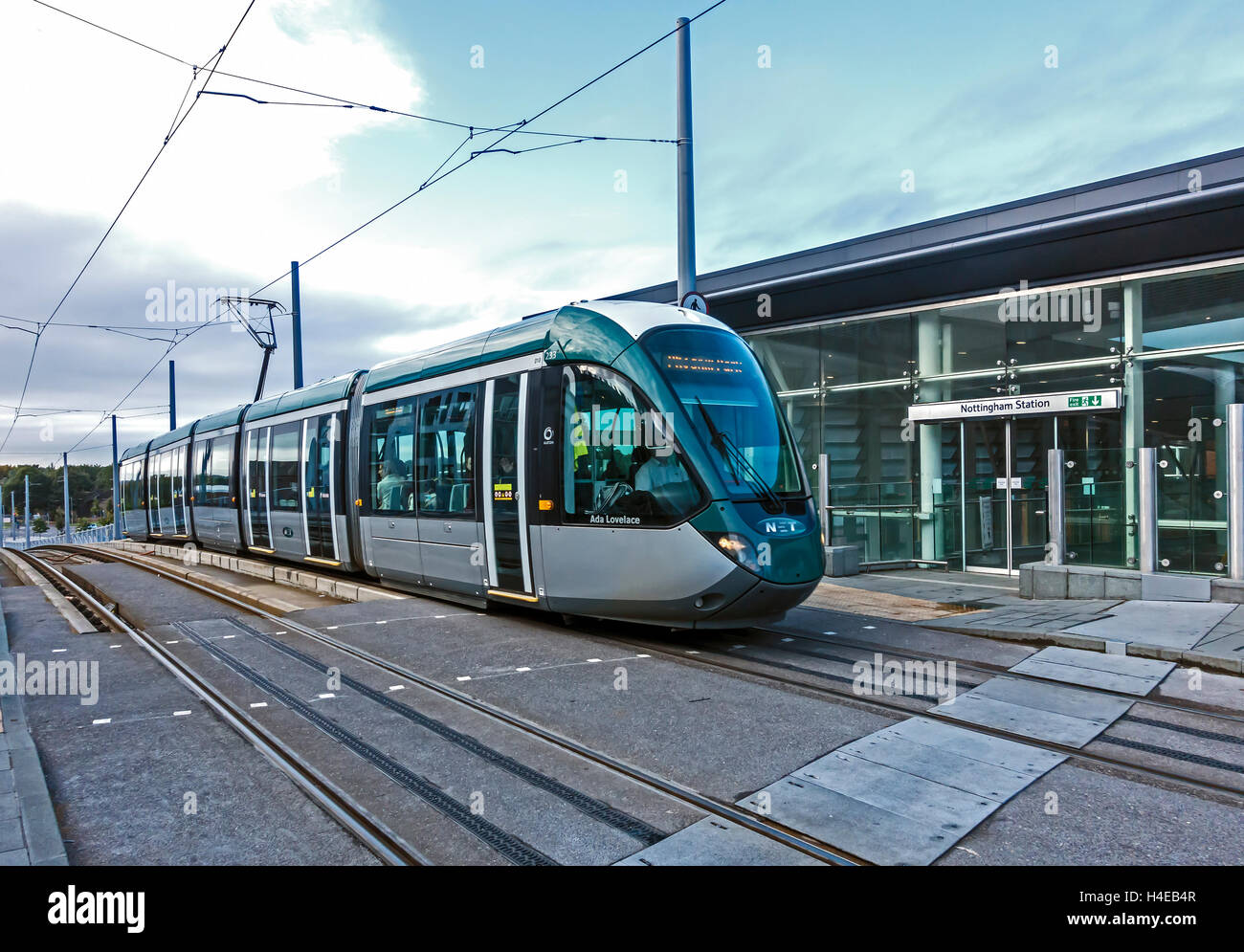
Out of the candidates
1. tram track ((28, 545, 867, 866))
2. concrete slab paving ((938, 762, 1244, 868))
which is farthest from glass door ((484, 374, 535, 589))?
concrete slab paving ((938, 762, 1244, 868))

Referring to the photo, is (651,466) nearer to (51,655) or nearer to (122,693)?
(122,693)

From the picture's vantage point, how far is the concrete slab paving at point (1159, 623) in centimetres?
767

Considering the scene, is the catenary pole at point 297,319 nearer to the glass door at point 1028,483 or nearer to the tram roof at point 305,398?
the tram roof at point 305,398

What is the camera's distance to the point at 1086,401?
43.1 feet

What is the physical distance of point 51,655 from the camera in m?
8.07

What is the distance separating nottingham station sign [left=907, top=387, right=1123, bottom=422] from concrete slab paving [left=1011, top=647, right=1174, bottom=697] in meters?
6.89

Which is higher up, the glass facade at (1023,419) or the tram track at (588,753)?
the glass facade at (1023,419)

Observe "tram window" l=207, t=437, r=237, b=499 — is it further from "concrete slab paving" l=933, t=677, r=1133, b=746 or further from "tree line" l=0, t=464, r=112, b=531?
"tree line" l=0, t=464, r=112, b=531

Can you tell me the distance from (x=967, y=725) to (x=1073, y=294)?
1054 cm

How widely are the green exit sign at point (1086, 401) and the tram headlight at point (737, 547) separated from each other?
8.86 m

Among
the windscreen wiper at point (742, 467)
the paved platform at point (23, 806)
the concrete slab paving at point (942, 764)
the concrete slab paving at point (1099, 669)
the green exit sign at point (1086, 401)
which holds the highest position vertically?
the green exit sign at point (1086, 401)

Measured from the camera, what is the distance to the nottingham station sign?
1301 cm
